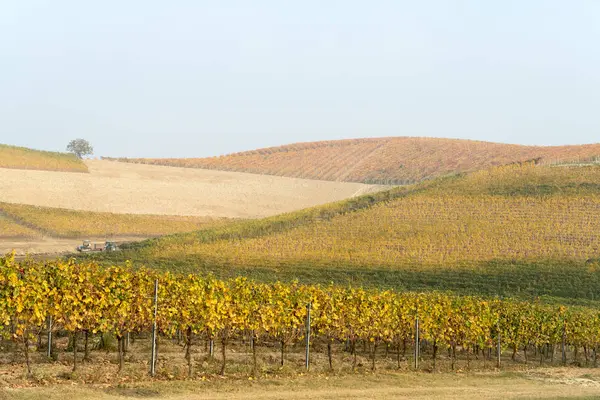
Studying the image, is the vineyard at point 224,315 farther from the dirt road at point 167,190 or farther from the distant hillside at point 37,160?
the distant hillside at point 37,160

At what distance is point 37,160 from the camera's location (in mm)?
120688

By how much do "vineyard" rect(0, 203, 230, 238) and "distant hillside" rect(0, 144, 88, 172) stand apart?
27.5m

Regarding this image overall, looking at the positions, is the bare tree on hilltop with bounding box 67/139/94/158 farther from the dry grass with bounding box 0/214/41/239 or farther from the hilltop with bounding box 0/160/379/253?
the dry grass with bounding box 0/214/41/239

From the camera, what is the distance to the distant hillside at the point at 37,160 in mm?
115438

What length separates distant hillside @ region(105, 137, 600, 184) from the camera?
128812mm

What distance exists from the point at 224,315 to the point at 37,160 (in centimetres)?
10403

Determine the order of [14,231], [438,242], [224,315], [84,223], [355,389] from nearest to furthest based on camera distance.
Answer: [355,389] < [224,315] < [438,242] < [14,231] < [84,223]

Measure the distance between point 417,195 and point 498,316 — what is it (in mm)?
58525

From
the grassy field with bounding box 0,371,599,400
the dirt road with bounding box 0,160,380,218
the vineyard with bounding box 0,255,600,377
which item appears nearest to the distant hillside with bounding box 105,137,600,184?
the dirt road with bounding box 0,160,380,218

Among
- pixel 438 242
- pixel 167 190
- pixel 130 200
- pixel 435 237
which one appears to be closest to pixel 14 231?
pixel 130 200

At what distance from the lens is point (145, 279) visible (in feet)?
79.4

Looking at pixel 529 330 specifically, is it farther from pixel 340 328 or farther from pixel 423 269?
pixel 423 269

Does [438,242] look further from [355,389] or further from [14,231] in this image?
[355,389]

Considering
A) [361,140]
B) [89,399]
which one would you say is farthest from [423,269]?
[361,140]
